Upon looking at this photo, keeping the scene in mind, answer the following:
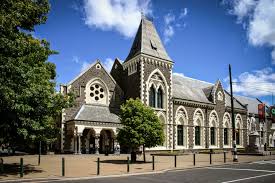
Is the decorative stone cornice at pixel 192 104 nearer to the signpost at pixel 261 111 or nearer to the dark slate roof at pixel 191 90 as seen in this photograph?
the dark slate roof at pixel 191 90

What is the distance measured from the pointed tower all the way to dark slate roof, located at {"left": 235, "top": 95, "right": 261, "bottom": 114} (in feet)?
82.1

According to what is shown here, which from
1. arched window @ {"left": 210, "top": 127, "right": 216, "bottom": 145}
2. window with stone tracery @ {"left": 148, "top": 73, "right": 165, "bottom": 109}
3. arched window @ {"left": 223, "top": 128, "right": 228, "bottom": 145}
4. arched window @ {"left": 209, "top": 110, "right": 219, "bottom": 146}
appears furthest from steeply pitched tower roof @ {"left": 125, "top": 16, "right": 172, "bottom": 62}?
arched window @ {"left": 223, "top": 128, "right": 228, "bottom": 145}

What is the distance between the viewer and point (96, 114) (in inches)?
1362

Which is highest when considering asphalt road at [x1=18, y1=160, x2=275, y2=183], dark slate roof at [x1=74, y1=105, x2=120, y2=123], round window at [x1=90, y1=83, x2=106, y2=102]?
round window at [x1=90, y1=83, x2=106, y2=102]

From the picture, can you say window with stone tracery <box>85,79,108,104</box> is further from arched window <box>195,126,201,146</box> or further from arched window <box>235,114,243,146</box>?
arched window <box>235,114,243,146</box>

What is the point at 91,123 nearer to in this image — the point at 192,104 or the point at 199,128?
the point at 192,104

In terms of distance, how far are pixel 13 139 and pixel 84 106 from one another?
17.8 m

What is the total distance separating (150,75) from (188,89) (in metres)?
10.5

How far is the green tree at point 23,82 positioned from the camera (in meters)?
14.8

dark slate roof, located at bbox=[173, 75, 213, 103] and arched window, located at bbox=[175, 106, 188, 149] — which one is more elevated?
dark slate roof, located at bbox=[173, 75, 213, 103]

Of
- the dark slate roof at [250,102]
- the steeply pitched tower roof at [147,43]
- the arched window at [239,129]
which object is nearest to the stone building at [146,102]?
the steeply pitched tower roof at [147,43]

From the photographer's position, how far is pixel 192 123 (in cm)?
4375

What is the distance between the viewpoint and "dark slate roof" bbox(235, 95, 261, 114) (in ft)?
197

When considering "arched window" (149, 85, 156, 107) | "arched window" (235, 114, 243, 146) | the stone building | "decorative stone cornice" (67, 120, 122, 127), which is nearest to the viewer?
"decorative stone cornice" (67, 120, 122, 127)
